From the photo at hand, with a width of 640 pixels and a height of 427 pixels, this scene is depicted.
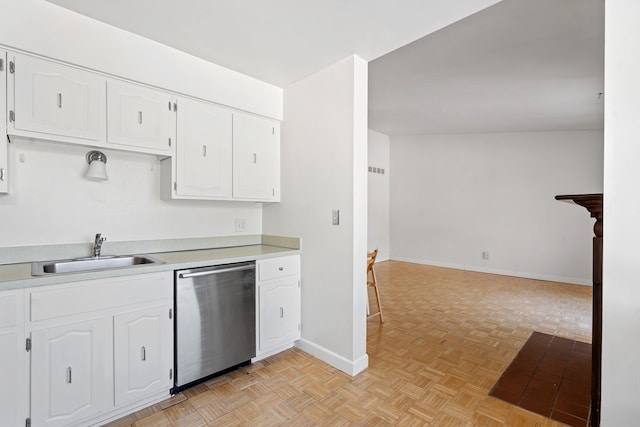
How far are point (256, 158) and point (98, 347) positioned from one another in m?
1.80

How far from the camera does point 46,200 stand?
2.08 metres

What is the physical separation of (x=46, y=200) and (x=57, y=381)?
3.76ft

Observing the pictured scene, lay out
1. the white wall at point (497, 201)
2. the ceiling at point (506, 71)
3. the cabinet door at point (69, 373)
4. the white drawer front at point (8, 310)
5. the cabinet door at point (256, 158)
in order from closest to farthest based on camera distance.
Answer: the white drawer front at point (8, 310), the cabinet door at point (69, 373), the ceiling at point (506, 71), the cabinet door at point (256, 158), the white wall at point (497, 201)

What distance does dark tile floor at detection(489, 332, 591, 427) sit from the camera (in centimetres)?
200

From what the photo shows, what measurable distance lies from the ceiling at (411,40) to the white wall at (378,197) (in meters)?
2.53

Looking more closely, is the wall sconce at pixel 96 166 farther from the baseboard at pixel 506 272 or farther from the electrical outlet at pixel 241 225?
the baseboard at pixel 506 272

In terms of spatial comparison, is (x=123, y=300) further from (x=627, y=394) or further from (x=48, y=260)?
(x=627, y=394)

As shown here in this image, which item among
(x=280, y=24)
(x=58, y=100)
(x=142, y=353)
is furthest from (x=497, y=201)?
(x=58, y=100)

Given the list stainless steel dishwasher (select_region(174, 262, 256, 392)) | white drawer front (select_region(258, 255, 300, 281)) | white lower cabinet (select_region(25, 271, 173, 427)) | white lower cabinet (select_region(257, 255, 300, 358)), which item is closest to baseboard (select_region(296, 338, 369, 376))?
white lower cabinet (select_region(257, 255, 300, 358))

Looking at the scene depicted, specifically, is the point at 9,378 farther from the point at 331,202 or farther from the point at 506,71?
the point at 506,71

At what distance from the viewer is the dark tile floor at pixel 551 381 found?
1998 mm

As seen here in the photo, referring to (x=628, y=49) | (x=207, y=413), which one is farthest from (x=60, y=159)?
(x=628, y=49)

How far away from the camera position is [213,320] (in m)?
2.24

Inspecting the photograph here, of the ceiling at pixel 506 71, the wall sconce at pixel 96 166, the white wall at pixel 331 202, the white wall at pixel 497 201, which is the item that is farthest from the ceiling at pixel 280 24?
the white wall at pixel 497 201
